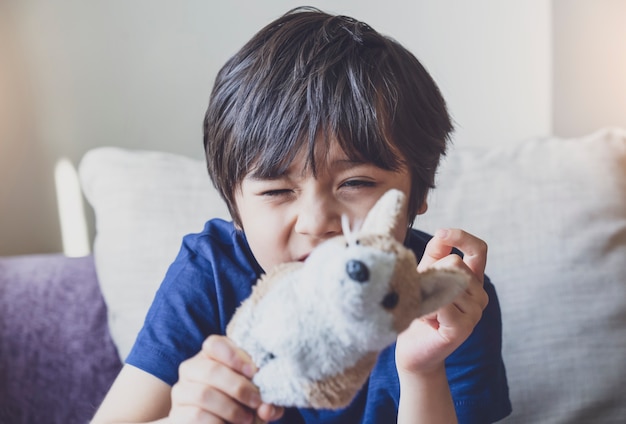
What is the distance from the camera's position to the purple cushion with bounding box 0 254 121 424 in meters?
0.88

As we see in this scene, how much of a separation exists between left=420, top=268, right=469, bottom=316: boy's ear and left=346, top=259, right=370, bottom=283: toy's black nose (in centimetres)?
5

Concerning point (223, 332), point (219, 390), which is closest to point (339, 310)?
point (219, 390)

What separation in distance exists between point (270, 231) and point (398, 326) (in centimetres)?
24

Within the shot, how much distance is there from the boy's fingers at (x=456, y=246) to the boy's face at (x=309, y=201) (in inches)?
1.1

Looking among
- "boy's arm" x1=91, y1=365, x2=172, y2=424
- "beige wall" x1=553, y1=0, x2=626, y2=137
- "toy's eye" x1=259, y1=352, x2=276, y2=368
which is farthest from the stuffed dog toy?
"beige wall" x1=553, y1=0, x2=626, y2=137

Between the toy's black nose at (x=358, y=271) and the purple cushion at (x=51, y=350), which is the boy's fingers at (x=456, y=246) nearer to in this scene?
the toy's black nose at (x=358, y=271)

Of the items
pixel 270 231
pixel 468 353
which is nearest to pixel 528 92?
pixel 468 353

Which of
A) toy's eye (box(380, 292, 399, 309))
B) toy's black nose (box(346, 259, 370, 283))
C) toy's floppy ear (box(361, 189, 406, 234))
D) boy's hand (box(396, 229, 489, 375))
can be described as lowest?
boy's hand (box(396, 229, 489, 375))

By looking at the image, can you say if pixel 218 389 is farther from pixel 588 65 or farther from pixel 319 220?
pixel 588 65

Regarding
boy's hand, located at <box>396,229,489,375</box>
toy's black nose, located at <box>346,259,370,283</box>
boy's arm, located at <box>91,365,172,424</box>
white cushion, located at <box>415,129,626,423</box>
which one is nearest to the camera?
toy's black nose, located at <box>346,259,370,283</box>

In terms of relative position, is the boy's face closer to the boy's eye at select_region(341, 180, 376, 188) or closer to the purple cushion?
the boy's eye at select_region(341, 180, 376, 188)

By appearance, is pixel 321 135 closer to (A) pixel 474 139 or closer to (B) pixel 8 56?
(A) pixel 474 139

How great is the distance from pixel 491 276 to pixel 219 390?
53 cm

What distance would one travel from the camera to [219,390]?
433 millimetres
